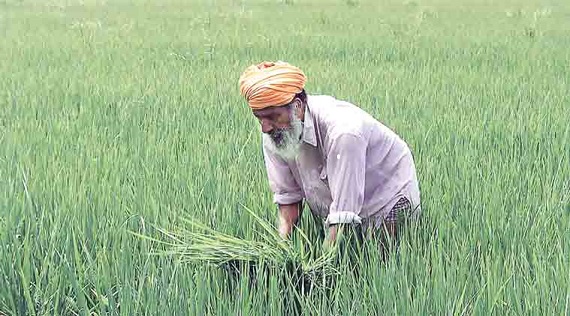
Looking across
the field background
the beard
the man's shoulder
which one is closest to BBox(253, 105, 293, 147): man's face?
the beard

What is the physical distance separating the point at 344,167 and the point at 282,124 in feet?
0.67

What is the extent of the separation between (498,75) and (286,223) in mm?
3468

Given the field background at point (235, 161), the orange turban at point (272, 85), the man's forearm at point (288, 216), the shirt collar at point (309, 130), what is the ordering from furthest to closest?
the man's forearm at point (288, 216)
the shirt collar at point (309, 130)
the orange turban at point (272, 85)
the field background at point (235, 161)

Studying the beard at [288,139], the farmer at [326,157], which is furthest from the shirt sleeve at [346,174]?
the beard at [288,139]

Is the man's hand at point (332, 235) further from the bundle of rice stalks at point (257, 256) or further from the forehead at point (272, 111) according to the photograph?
the forehead at point (272, 111)

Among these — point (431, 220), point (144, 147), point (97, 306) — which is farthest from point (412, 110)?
point (97, 306)

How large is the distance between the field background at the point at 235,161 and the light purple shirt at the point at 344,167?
172 millimetres

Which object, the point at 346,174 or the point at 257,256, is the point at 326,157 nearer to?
the point at 346,174

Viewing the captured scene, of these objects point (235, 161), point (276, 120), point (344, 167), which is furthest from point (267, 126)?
point (235, 161)

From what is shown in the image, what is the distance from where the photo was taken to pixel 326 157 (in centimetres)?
222

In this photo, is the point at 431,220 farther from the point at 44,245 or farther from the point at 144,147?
the point at 144,147

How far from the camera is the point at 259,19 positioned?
9.44m

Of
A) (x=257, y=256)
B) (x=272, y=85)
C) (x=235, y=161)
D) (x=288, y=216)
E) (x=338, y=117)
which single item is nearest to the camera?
(x=257, y=256)

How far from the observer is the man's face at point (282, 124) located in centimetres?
208
